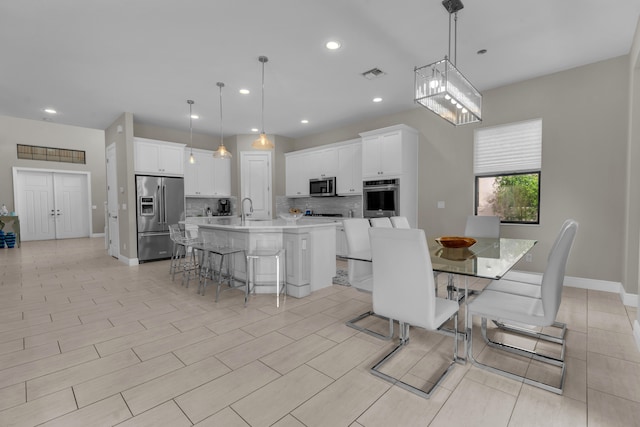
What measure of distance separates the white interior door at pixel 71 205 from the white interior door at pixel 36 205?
15 cm

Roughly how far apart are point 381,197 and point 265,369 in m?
3.78

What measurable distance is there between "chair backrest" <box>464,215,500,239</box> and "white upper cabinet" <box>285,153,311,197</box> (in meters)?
3.73

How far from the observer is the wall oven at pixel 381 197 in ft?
16.5

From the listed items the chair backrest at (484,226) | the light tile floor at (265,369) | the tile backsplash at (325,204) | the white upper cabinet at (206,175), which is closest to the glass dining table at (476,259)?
the light tile floor at (265,369)

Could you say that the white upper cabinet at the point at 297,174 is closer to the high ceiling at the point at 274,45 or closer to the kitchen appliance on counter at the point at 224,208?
the kitchen appliance on counter at the point at 224,208

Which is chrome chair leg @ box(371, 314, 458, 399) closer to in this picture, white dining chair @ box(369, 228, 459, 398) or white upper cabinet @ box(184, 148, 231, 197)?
white dining chair @ box(369, 228, 459, 398)

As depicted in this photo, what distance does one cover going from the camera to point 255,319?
293 cm

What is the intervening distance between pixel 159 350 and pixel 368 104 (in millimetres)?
4560

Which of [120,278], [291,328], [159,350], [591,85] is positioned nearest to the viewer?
[159,350]

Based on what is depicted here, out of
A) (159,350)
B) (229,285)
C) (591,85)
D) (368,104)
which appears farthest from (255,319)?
(591,85)

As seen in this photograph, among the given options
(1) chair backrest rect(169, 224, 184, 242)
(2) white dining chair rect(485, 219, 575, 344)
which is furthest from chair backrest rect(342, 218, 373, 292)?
(1) chair backrest rect(169, 224, 184, 242)

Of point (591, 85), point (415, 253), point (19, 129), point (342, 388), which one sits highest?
point (19, 129)

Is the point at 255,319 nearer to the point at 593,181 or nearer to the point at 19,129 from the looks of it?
the point at 593,181

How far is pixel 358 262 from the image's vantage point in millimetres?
2857
